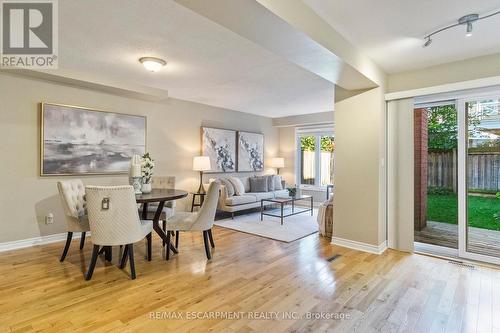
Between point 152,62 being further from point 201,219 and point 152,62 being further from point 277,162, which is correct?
point 277,162

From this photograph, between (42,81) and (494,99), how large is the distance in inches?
225

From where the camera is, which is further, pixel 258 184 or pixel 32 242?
pixel 258 184

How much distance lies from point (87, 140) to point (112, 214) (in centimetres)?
213

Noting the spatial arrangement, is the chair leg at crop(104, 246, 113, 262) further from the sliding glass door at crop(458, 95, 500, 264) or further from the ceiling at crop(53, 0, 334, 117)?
the sliding glass door at crop(458, 95, 500, 264)

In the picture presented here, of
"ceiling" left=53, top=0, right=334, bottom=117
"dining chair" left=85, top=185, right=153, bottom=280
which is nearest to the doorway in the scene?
"ceiling" left=53, top=0, right=334, bottom=117

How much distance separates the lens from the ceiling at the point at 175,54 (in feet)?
7.57

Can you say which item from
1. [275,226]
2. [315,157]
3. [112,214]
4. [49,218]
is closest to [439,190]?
[275,226]

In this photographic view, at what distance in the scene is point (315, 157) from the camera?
743cm

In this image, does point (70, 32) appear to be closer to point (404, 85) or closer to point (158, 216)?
point (158, 216)

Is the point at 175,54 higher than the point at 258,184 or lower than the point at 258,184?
higher

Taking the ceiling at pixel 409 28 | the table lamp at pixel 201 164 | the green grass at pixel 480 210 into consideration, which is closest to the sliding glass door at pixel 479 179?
the green grass at pixel 480 210

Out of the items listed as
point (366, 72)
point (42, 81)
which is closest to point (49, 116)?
point (42, 81)

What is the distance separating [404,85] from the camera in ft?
11.7

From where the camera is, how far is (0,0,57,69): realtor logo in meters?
2.27
